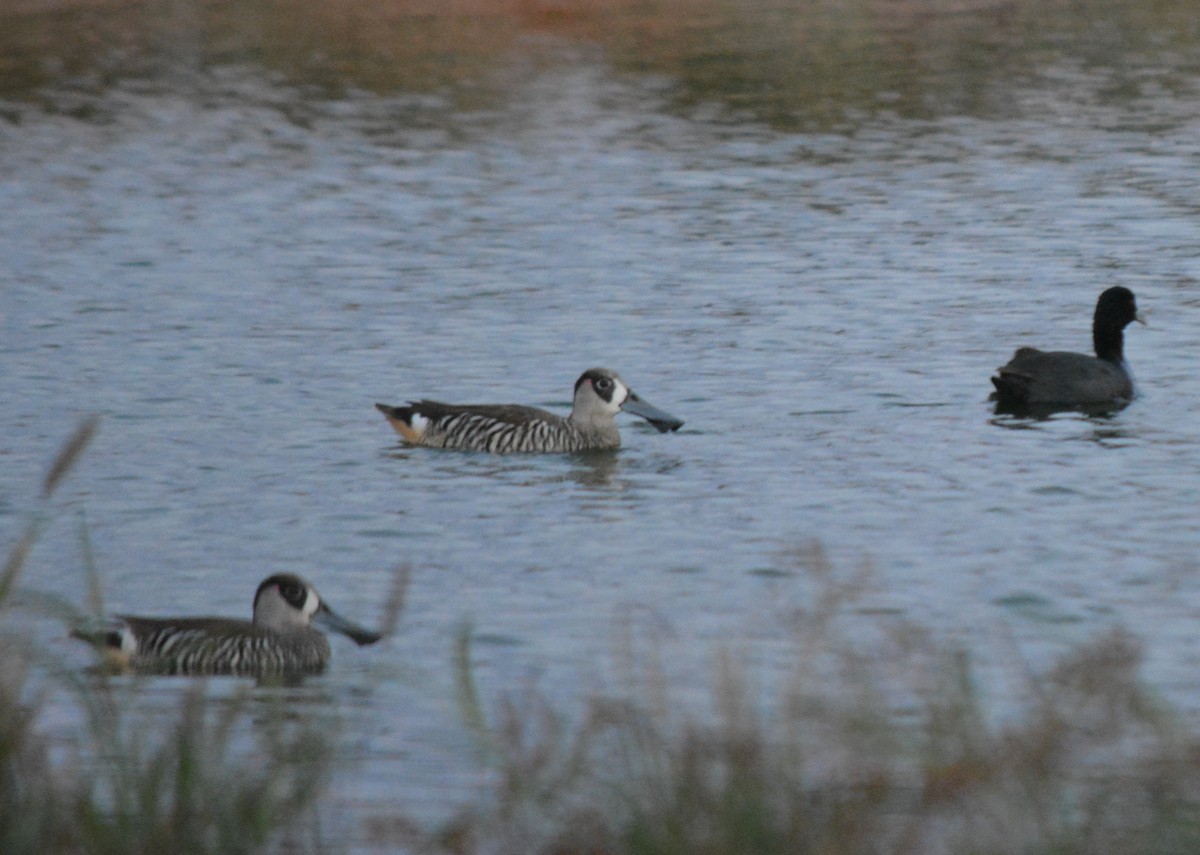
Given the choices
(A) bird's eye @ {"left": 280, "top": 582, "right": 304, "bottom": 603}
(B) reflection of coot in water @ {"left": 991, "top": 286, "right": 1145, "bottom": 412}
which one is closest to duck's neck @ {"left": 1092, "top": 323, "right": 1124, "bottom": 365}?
(B) reflection of coot in water @ {"left": 991, "top": 286, "right": 1145, "bottom": 412}

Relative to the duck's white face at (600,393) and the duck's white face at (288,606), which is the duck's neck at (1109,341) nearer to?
the duck's white face at (600,393)

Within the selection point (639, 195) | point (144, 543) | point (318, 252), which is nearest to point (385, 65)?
point (639, 195)

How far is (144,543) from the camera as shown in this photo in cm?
1211

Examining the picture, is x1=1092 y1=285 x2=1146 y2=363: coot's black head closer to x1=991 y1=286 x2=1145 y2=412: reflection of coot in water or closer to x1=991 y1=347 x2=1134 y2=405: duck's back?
x1=991 y1=286 x2=1145 y2=412: reflection of coot in water

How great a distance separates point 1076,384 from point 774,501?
3439mm

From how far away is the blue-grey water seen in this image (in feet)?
35.0

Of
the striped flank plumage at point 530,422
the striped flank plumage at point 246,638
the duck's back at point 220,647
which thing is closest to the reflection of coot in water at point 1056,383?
the striped flank plumage at point 530,422

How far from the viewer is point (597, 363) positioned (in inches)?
688

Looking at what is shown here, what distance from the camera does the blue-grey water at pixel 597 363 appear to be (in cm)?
1067

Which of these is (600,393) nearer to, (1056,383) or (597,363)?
(597,363)

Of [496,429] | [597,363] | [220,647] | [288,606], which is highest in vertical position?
[597,363]

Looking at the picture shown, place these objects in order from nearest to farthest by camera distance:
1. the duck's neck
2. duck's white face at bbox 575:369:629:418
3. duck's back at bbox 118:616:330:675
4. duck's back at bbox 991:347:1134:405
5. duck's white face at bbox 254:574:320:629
→ 1. duck's back at bbox 118:616:330:675
2. duck's white face at bbox 254:574:320:629
3. duck's white face at bbox 575:369:629:418
4. duck's back at bbox 991:347:1134:405
5. the duck's neck

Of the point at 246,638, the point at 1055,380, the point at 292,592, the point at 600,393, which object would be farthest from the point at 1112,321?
the point at 246,638

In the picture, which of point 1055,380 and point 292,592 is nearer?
point 292,592
